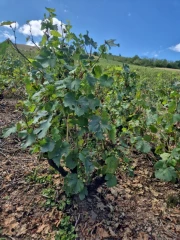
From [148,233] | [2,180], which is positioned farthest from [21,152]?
[148,233]

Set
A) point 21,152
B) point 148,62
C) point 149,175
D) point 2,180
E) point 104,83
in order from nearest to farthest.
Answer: point 104,83 → point 2,180 → point 149,175 → point 21,152 → point 148,62

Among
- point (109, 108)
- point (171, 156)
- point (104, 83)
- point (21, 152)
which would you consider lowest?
point (21, 152)

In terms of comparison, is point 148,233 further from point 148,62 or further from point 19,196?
point 148,62

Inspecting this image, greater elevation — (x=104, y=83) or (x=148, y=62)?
(x=148, y=62)

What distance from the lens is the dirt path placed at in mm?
1694

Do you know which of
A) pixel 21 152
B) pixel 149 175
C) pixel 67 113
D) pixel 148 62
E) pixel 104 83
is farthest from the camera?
pixel 148 62

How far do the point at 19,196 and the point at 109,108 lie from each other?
4.84 feet

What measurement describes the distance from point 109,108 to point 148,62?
4364 cm

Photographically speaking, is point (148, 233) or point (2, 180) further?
point (2, 180)

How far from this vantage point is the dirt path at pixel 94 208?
169cm

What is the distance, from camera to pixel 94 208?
1.87m

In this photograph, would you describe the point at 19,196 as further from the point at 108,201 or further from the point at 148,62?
the point at 148,62

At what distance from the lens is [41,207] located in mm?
1847

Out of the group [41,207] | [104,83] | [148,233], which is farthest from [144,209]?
[104,83]
